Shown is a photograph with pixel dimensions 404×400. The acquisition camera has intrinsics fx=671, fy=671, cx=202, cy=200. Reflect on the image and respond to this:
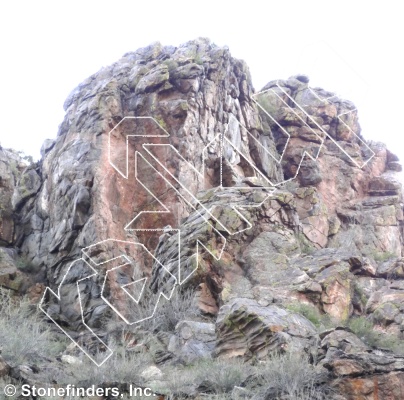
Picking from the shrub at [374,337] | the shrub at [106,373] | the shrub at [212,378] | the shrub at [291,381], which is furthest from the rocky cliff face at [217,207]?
the shrub at [106,373]

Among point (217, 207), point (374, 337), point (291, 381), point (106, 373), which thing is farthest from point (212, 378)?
point (217, 207)

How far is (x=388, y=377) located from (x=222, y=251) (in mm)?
8904

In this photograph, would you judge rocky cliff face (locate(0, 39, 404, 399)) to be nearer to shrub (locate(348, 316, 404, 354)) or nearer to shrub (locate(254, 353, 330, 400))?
shrub (locate(254, 353, 330, 400))

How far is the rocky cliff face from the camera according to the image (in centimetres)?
1641

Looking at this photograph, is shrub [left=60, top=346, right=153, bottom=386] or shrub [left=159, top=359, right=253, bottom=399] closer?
shrub [left=159, top=359, right=253, bottom=399]

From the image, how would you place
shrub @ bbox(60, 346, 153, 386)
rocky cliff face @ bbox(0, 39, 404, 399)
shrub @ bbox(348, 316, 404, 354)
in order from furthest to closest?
1. rocky cliff face @ bbox(0, 39, 404, 399)
2. shrub @ bbox(348, 316, 404, 354)
3. shrub @ bbox(60, 346, 153, 386)

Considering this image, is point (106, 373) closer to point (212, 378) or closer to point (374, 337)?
point (212, 378)

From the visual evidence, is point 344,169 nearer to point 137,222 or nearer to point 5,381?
point 137,222

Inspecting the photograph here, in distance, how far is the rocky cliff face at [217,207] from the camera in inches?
646

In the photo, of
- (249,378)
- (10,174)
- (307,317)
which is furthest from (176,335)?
(10,174)

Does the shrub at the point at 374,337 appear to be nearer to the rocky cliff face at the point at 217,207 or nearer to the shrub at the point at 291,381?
the rocky cliff face at the point at 217,207

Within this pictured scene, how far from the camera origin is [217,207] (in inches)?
770

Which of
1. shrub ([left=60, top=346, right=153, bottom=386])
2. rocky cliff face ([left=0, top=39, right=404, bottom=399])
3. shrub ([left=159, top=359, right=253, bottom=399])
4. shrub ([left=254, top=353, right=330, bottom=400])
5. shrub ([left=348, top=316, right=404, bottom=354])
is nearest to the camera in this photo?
shrub ([left=254, top=353, right=330, bottom=400])

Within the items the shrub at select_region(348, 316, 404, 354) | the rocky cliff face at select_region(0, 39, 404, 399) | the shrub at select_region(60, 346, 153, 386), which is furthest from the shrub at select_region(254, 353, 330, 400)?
the shrub at select_region(348, 316, 404, 354)
